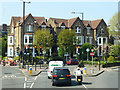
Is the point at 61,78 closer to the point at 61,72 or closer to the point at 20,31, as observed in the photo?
the point at 61,72

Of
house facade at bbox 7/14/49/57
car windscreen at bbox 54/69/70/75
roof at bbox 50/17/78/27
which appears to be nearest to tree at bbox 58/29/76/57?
house facade at bbox 7/14/49/57

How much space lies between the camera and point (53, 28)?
70.9 meters

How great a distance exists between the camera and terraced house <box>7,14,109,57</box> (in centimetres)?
6631

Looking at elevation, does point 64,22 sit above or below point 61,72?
above

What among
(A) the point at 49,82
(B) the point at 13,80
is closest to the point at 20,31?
(B) the point at 13,80

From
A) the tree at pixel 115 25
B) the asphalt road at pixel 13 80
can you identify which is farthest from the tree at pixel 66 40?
the asphalt road at pixel 13 80

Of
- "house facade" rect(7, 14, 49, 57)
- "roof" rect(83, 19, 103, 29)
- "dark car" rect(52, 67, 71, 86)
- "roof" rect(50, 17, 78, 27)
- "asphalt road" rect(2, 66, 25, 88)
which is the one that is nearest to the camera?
"dark car" rect(52, 67, 71, 86)

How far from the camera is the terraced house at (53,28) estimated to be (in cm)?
6631

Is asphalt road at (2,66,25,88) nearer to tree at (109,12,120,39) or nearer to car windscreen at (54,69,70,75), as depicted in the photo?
car windscreen at (54,69,70,75)

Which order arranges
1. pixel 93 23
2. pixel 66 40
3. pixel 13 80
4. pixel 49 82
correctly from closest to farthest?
1. pixel 49 82
2. pixel 13 80
3. pixel 66 40
4. pixel 93 23

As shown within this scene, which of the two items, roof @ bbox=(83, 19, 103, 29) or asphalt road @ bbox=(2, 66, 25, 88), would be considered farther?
roof @ bbox=(83, 19, 103, 29)

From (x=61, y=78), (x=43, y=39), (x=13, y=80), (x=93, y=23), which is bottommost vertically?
(x=13, y=80)

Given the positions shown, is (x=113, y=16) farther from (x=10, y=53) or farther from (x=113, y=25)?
(x=10, y=53)

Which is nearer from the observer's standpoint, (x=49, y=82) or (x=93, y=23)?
(x=49, y=82)
